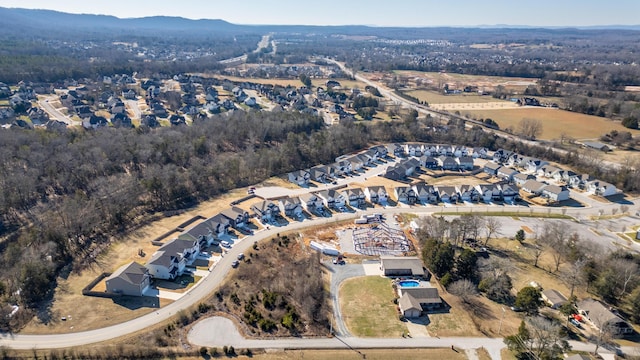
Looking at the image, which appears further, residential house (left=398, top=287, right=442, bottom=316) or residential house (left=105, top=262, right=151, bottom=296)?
residential house (left=105, top=262, right=151, bottom=296)

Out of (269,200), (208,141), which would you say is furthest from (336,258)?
(208,141)

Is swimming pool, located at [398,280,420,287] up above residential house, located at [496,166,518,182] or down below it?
below

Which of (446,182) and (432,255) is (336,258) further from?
(446,182)

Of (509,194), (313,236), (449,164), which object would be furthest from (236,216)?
(449,164)

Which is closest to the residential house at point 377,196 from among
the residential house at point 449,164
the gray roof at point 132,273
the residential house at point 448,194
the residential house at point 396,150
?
the residential house at point 448,194

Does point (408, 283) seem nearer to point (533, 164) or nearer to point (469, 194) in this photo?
point (469, 194)

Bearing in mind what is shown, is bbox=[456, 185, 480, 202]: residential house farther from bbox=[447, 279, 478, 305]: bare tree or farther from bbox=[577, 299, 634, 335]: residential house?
bbox=[577, 299, 634, 335]: residential house

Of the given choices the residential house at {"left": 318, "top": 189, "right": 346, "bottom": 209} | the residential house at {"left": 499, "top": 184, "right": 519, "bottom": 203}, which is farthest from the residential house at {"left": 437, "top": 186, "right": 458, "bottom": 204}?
the residential house at {"left": 318, "top": 189, "right": 346, "bottom": 209}

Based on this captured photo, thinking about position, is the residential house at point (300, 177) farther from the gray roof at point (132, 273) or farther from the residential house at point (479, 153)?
the residential house at point (479, 153)
